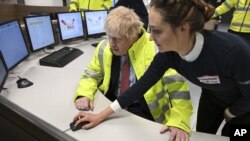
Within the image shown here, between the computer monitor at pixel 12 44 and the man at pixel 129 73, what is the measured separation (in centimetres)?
58

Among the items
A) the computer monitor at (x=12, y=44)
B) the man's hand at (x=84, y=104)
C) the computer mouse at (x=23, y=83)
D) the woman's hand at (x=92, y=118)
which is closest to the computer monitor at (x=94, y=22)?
the computer monitor at (x=12, y=44)

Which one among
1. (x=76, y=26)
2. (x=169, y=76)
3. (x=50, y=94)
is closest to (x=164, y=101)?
(x=169, y=76)

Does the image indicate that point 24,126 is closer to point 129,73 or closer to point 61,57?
point 129,73

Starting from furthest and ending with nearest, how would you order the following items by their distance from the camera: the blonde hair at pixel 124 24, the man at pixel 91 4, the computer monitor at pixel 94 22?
the man at pixel 91 4, the computer monitor at pixel 94 22, the blonde hair at pixel 124 24

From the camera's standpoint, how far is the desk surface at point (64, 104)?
108cm

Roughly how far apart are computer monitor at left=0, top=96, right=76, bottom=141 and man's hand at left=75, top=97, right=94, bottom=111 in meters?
0.86

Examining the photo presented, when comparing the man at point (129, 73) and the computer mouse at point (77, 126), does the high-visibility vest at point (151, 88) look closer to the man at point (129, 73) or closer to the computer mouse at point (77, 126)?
the man at point (129, 73)

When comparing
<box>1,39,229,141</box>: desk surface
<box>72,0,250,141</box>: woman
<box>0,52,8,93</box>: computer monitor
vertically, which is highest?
<box>72,0,250,141</box>: woman

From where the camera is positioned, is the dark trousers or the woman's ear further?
the dark trousers

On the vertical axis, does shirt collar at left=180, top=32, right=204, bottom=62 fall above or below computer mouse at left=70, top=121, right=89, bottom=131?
above

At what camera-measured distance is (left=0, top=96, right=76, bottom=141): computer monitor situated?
36 cm

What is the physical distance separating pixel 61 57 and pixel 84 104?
0.91 meters

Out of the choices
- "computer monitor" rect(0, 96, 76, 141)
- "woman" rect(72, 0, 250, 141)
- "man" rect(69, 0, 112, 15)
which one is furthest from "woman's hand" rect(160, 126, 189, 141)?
"man" rect(69, 0, 112, 15)

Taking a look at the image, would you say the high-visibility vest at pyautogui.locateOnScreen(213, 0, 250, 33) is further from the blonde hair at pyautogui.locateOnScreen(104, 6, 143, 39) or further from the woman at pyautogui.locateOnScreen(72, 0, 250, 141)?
the woman at pyautogui.locateOnScreen(72, 0, 250, 141)
